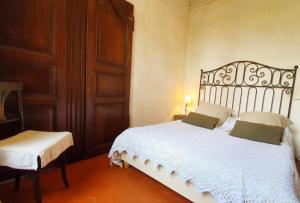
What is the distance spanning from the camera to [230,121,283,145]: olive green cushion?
79.9 inches

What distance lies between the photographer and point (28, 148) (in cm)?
130

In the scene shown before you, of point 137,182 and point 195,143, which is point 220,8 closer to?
point 195,143

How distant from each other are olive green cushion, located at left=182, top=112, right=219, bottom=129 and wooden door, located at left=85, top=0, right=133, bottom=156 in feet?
3.42

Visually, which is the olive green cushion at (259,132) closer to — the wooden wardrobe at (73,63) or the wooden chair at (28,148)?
the wooden wardrobe at (73,63)

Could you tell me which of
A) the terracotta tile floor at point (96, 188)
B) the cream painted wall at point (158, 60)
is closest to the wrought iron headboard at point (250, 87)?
the cream painted wall at point (158, 60)

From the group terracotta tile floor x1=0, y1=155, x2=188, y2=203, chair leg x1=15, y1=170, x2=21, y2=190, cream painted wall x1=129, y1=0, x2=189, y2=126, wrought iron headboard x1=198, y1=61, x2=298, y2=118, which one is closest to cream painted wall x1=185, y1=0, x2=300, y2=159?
wrought iron headboard x1=198, y1=61, x2=298, y2=118

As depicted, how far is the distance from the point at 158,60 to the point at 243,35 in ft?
4.97

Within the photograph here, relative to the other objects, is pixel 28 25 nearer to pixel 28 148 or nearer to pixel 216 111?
pixel 28 148

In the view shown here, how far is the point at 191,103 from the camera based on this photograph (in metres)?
3.77

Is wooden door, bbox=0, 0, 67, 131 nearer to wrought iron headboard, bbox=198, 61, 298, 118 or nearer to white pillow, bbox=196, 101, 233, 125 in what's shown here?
white pillow, bbox=196, 101, 233, 125

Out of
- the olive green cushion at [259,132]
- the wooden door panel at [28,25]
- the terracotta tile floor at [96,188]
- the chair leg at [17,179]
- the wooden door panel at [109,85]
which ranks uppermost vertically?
the wooden door panel at [28,25]

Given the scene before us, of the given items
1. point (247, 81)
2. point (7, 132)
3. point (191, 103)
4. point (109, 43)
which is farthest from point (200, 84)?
point (7, 132)

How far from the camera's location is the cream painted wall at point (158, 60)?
9.77 feet

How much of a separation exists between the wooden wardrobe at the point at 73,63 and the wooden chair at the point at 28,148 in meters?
0.23
